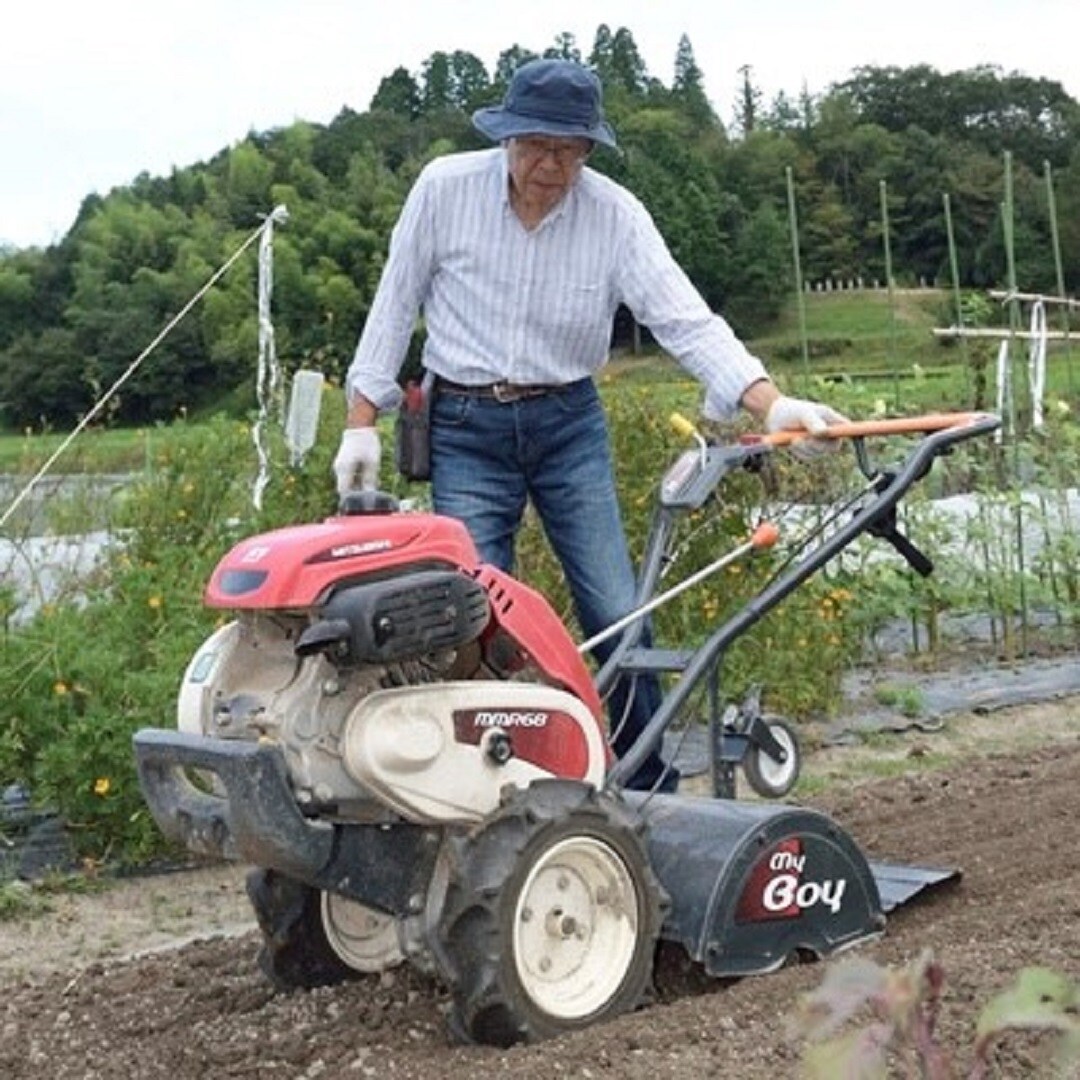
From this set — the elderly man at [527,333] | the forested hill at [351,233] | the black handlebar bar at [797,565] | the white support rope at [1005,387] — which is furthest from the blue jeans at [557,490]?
the white support rope at [1005,387]

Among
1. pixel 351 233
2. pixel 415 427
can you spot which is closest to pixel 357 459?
pixel 415 427

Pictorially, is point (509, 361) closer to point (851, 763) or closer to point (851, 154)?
point (851, 763)

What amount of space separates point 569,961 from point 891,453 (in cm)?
515

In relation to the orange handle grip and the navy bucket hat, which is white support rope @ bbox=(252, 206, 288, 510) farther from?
the orange handle grip

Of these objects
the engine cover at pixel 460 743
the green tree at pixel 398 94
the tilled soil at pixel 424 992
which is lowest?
the tilled soil at pixel 424 992

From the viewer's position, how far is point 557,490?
445 cm

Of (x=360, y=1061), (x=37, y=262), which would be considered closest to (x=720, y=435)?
(x=360, y=1061)

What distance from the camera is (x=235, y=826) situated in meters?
3.26

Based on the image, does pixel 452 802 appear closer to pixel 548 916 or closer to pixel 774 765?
pixel 548 916

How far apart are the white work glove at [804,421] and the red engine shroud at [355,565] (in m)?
0.71

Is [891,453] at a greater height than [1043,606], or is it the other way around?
[891,453]

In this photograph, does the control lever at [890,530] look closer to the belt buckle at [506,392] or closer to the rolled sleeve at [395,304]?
the belt buckle at [506,392]

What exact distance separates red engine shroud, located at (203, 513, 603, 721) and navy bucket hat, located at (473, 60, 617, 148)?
95 centimetres

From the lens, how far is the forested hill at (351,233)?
36.3 ft
